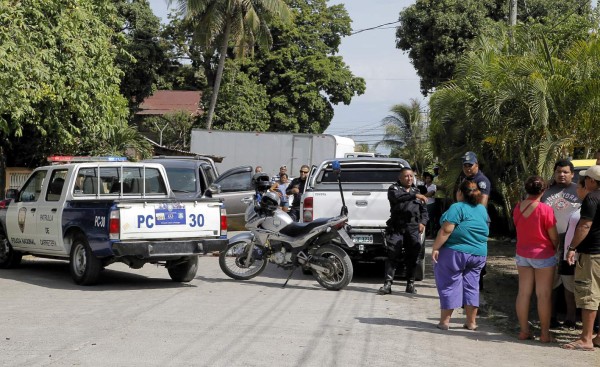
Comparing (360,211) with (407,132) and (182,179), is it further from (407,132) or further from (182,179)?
(407,132)

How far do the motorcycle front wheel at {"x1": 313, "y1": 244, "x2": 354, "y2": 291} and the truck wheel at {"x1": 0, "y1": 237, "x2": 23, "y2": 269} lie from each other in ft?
17.9

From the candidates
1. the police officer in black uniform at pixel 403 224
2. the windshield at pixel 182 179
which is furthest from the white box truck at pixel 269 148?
the police officer in black uniform at pixel 403 224

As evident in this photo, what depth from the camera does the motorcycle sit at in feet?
41.6

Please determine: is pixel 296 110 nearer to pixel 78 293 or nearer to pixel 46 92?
pixel 46 92

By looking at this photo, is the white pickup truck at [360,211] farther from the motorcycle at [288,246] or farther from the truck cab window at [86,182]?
the truck cab window at [86,182]

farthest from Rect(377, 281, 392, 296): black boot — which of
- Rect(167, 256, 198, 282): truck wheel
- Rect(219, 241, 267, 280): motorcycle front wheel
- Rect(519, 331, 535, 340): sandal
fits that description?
Rect(519, 331, 535, 340): sandal

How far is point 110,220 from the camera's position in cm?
1190

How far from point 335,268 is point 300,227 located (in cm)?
86

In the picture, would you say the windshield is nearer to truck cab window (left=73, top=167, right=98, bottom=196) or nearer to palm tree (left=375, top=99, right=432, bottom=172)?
truck cab window (left=73, top=167, right=98, bottom=196)

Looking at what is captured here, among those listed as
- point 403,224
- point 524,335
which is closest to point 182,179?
point 403,224

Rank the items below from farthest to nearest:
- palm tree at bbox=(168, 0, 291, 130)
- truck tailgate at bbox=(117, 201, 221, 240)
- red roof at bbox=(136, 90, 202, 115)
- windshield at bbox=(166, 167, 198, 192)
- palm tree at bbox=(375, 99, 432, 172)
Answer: red roof at bbox=(136, 90, 202, 115), palm tree at bbox=(375, 99, 432, 172), palm tree at bbox=(168, 0, 291, 130), windshield at bbox=(166, 167, 198, 192), truck tailgate at bbox=(117, 201, 221, 240)

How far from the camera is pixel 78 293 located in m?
12.0

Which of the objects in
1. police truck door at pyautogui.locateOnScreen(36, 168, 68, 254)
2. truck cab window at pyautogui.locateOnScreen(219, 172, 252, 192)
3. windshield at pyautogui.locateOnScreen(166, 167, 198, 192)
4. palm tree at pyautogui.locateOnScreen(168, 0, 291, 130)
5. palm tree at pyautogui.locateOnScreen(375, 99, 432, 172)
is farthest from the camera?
palm tree at pyautogui.locateOnScreen(375, 99, 432, 172)

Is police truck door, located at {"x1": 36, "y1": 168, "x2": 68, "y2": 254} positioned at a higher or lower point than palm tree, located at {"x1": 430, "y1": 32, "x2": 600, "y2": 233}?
lower
